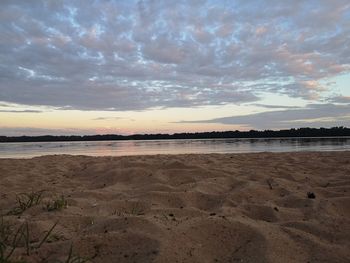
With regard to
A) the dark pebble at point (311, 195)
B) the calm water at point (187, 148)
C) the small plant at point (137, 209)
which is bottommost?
the small plant at point (137, 209)

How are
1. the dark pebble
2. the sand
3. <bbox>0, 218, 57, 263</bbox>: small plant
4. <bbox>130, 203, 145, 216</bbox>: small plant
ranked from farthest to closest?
the dark pebble → <bbox>130, 203, 145, 216</bbox>: small plant → the sand → <bbox>0, 218, 57, 263</bbox>: small plant

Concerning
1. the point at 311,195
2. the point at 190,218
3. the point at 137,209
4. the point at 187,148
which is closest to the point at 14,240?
the point at 190,218

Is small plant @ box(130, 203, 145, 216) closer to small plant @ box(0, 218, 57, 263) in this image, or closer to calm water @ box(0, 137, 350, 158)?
small plant @ box(0, 218, 57, 263)

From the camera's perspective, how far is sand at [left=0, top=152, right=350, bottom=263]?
2.86 m

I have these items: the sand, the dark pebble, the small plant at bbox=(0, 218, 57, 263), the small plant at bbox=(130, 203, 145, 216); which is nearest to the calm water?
the sand

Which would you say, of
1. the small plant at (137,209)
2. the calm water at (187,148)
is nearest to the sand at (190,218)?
the small plant at (137,209)

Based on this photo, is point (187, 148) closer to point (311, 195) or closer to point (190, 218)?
point (311, 195)

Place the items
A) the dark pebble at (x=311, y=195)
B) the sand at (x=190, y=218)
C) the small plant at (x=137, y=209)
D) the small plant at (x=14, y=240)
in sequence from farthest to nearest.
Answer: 1. the dark pebble at (x=311, y=195)
2. the small plant at (x=137, y=209)
3. the sand at (x=190, y=218)
4. the small plant at (x=14, y=240)

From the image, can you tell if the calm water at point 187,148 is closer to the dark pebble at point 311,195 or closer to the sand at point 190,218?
the sand at point 190,218

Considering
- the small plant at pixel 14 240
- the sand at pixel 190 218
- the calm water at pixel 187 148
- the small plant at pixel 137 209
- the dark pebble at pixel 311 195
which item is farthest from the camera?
the calm water at pixel 187 148

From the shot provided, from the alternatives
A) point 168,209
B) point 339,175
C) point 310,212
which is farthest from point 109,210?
point 339,175

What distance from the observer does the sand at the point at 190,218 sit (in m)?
2.86

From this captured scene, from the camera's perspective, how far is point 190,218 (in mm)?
3645

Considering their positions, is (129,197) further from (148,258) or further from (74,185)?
(148,258)
